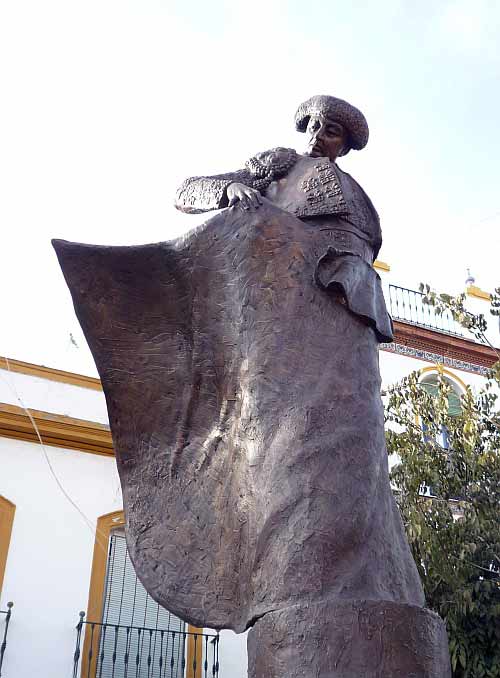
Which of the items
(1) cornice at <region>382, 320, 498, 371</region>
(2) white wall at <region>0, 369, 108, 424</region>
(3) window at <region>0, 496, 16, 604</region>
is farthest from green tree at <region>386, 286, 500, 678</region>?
(1) cornice at <region>382, 320, 498, 371</region>

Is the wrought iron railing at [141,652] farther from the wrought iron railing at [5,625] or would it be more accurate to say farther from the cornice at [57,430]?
the cornice at [57,430]

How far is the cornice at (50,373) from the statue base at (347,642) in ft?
30.1

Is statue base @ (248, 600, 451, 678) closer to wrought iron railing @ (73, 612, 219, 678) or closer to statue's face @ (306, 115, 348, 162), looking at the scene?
statue's face @ (306, 115, 348, 162)

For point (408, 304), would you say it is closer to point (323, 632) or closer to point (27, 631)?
point (27, 631)

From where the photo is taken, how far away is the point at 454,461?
26.7 ft

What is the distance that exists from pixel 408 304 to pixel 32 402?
7007 mm

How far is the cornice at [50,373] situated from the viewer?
10711 millimetres

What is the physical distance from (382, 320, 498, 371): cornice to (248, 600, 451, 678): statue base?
40.3ft

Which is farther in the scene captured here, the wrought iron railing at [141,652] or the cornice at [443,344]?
the cornice at [443,344]

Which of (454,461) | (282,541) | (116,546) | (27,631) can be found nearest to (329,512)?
(282,541)

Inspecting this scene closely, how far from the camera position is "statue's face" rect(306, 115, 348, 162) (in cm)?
300

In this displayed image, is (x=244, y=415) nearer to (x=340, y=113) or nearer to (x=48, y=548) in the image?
(x=340, y=113)

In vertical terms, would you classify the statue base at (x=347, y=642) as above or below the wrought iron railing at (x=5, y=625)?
below

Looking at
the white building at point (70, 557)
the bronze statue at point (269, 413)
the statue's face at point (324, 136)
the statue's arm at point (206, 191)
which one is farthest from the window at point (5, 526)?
the statue's face at point (324, 136)
